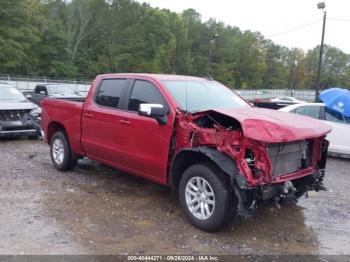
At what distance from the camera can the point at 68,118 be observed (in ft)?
24.6

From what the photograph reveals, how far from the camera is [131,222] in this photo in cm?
539

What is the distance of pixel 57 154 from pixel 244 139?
4.36m

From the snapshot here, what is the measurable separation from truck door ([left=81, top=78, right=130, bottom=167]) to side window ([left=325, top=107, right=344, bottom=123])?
20.3ft

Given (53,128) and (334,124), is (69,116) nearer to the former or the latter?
(53,128)

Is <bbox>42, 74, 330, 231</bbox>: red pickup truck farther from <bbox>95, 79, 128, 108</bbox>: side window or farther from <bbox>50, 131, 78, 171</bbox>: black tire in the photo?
<bbox>50, 131, 78, 171</bbox>: black tire

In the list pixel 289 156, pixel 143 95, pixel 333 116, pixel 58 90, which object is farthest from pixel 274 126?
pixel 58 90

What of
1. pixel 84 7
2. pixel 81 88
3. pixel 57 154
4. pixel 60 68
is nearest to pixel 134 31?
pixel 84 7

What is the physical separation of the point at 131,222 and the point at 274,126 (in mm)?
2135

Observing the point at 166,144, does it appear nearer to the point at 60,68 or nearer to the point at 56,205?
the point at 56,205

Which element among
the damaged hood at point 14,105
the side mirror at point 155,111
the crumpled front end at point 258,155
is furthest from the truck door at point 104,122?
the damaged hood at point 14,105

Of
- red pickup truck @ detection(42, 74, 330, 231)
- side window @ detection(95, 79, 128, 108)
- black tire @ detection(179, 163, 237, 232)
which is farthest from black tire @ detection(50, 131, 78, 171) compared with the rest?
black tire @ detection(179, 163, 237, 232)

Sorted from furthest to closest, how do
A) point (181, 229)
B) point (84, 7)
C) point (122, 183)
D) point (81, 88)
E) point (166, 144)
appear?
point (84, 7) → point (81, 88) → point (122, 183) → point (166, 144) → point (181, 229)

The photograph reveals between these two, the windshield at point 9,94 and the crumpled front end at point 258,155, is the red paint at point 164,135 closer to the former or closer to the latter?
the crumpled front end at point 258,155

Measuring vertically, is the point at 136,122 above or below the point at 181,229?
above
